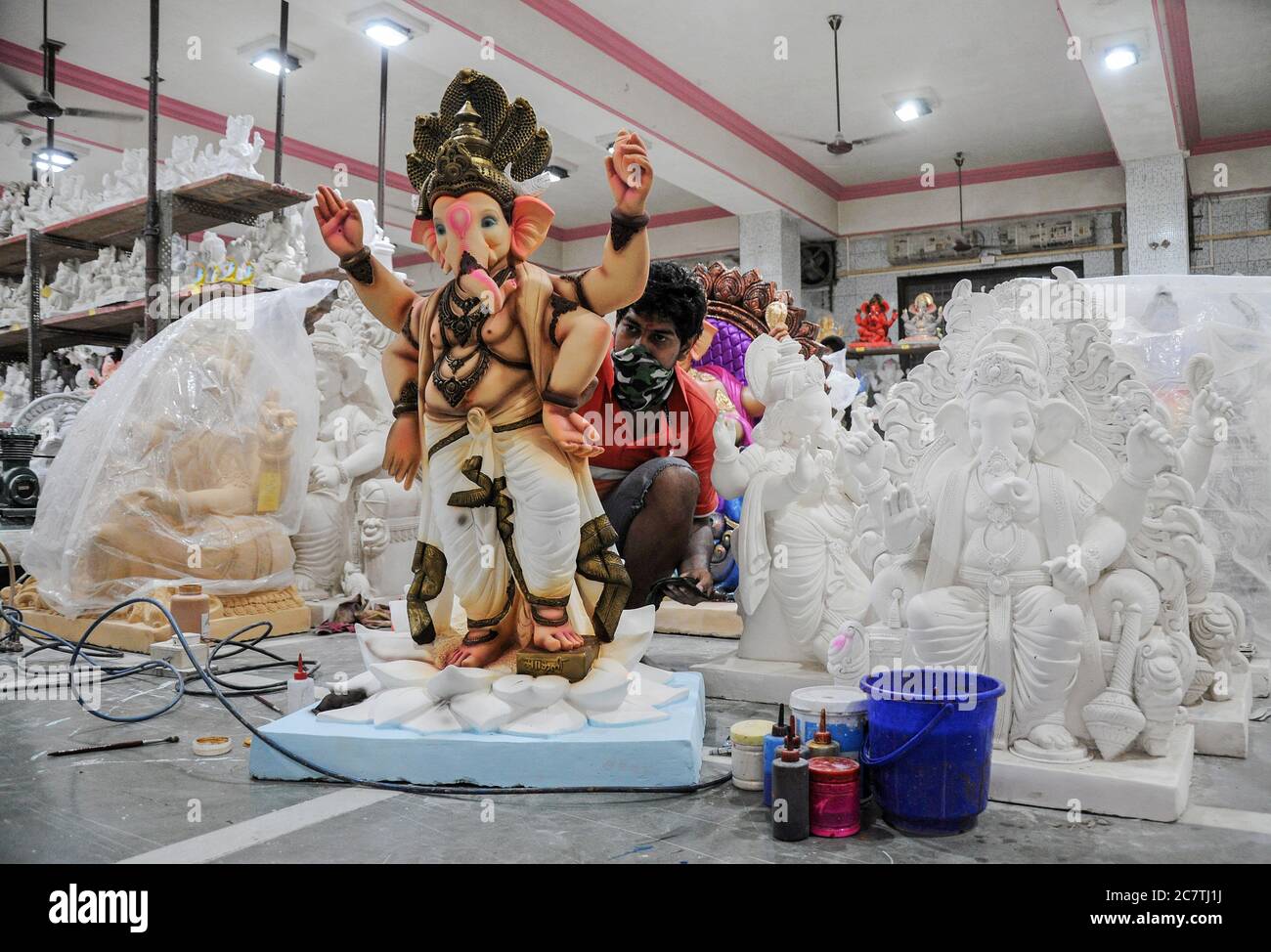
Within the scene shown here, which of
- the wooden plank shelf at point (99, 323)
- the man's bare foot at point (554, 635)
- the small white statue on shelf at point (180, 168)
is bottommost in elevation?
the man's bare foot at point (554, 635)

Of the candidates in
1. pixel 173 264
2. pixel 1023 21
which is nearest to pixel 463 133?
pixel 173 264

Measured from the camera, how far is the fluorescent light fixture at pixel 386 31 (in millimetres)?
5664

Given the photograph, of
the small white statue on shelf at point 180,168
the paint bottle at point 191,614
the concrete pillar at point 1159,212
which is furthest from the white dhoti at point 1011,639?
the concrete pillar at point 1159,212

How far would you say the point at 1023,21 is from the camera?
7.05 meters

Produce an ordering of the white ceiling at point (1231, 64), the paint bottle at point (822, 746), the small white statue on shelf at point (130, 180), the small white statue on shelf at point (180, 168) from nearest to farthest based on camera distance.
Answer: the paint bottle at point (822, 746)
the small white statue on shelf at point (180, 168)
the small white statue on shelf at point (130, 180)
the white ceiling at point (1231, 64)

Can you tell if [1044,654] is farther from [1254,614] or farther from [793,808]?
[1254,614]

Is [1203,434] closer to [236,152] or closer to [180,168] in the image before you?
[236,152]

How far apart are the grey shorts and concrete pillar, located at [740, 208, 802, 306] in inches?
288

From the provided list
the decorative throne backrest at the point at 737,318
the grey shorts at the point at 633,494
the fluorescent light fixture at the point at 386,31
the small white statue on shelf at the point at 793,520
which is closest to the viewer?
the grey shorts at the point at 633,494

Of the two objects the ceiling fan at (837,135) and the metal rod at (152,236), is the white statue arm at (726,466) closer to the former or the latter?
the metal rod at (152,236)

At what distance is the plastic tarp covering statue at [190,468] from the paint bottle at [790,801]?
132 inches

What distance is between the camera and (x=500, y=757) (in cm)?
245

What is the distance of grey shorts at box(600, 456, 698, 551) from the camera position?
328 cm

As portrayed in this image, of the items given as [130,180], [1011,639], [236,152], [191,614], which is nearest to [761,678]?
[1011,639]
